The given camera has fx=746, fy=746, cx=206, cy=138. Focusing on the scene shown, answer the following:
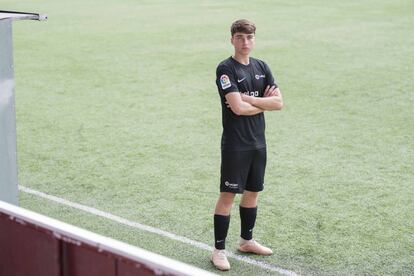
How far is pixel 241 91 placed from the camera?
5770mm

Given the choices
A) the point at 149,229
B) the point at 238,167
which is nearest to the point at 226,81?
the point at 238,167

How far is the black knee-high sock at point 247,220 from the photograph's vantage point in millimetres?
6188

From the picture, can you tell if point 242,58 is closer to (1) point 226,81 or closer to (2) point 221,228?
(1) point 226,81

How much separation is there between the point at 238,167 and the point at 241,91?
59 cm

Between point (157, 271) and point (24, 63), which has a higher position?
point (157, 271)

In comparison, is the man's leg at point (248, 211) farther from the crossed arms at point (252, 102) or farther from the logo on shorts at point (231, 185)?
the crossed arms at point (252, 102)

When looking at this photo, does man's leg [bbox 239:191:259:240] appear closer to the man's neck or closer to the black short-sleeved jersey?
the black short-sleeved jersey

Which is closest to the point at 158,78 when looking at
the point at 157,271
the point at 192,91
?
the point at 192,91

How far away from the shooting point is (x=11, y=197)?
648cm

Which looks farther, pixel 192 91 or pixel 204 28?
pixel 204 28

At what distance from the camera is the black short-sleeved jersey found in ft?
18.7

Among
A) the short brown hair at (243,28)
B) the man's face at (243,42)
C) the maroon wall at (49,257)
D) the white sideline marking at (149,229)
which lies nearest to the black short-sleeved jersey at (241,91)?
the man's face at (243,42)

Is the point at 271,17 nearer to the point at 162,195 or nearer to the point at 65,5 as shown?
the point at 65,5

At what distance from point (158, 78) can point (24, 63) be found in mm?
3261
